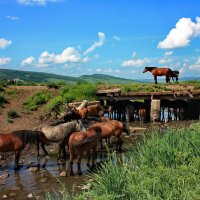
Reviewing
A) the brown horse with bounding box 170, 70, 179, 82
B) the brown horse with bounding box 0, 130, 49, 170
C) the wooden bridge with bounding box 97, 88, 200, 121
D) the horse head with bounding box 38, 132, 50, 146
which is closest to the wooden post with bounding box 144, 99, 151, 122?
the wooden bridge with bounding box 97, 88, 200, 121

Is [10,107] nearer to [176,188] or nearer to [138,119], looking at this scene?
[138,119]

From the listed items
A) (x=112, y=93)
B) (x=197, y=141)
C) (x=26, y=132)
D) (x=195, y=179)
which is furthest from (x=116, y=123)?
(x=112, y=93)

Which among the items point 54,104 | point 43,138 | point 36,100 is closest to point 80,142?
point 43,138

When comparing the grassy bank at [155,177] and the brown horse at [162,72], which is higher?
the brown horse at [162,72]

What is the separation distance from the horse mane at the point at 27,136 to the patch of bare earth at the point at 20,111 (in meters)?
6.63

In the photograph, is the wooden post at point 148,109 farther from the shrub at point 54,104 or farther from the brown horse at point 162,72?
the shrub at point 54,104

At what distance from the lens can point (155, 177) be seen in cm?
739

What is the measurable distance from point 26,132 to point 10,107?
1332 centimetres

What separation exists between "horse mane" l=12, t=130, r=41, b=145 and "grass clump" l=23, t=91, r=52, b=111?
12811mm

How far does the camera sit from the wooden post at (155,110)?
28.9 m

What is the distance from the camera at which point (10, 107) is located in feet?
88.9

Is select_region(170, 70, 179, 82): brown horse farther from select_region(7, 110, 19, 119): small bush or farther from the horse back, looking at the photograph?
the horse back

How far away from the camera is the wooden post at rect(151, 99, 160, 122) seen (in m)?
28.9

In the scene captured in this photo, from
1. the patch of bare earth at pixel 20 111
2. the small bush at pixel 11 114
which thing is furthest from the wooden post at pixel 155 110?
the small bush at pixel 11 114
